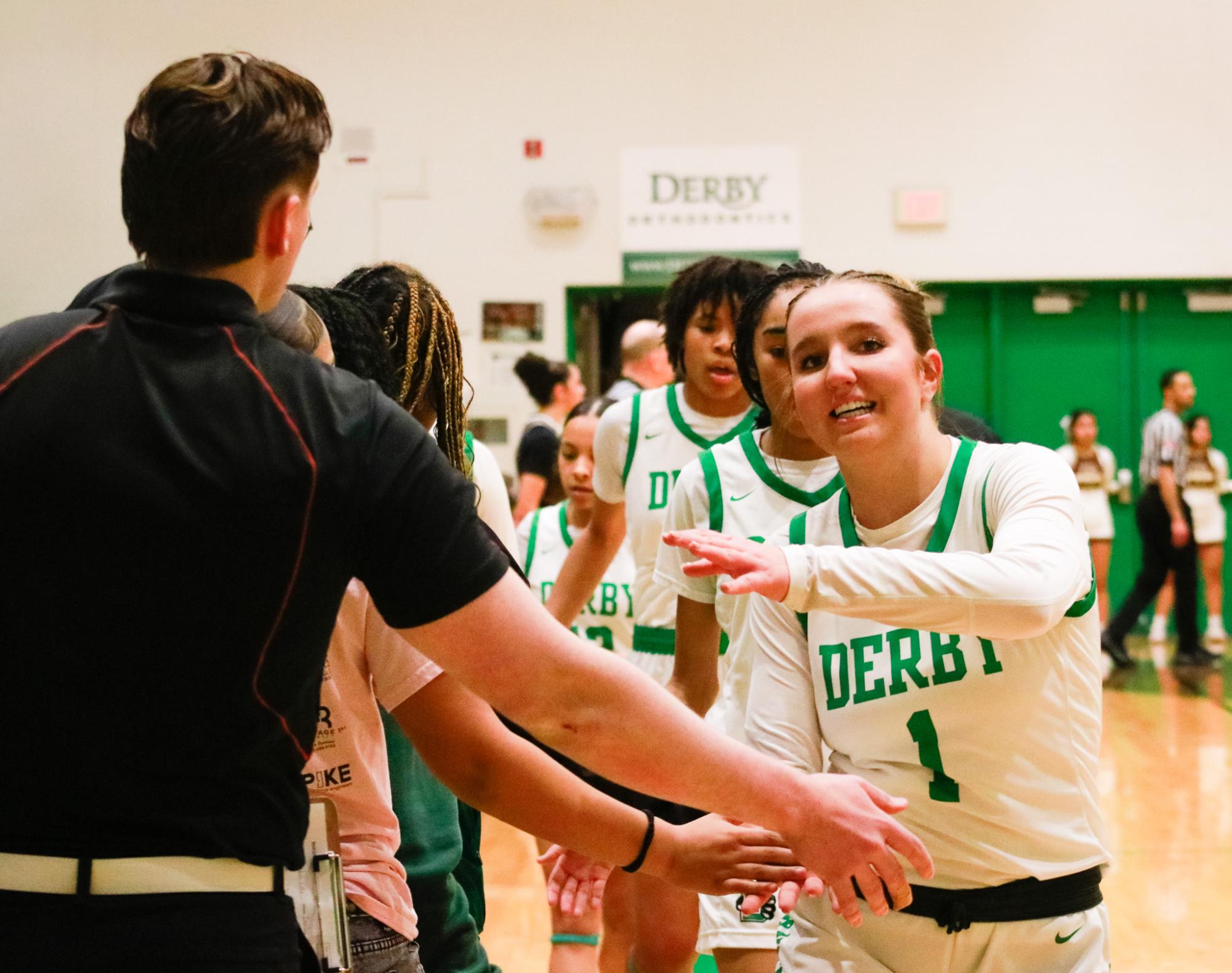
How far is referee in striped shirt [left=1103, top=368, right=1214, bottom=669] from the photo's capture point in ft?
30.7

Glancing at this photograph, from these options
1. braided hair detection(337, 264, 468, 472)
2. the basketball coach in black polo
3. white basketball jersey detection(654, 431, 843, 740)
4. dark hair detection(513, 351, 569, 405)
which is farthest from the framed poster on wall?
the basketball coach in black polo

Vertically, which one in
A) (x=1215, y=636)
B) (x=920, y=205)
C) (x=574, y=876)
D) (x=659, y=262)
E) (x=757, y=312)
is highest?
(x=920, y=205)

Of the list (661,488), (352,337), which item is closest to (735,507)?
(661,488)

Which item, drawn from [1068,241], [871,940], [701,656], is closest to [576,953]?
[701,656]

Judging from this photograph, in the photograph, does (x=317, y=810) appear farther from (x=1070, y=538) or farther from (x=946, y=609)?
(x=1070, y=538)

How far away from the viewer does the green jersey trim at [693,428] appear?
11.2 feet

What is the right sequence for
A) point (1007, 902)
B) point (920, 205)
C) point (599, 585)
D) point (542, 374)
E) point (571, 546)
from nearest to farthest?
point (1007, 902)
point (599, 585)
point (571, 546)
point (542, 374)
point (920, 205)

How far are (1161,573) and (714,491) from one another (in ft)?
25.0

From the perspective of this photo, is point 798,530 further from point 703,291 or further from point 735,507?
point 703,291

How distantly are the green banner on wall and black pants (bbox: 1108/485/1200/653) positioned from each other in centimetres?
326

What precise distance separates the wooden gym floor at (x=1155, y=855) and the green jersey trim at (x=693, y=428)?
1819 mm

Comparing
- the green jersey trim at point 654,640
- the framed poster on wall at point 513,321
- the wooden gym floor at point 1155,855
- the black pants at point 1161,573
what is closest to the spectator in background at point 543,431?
the wooden gym floor at point 1155,855

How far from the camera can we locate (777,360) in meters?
2.81

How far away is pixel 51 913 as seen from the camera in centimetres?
112
